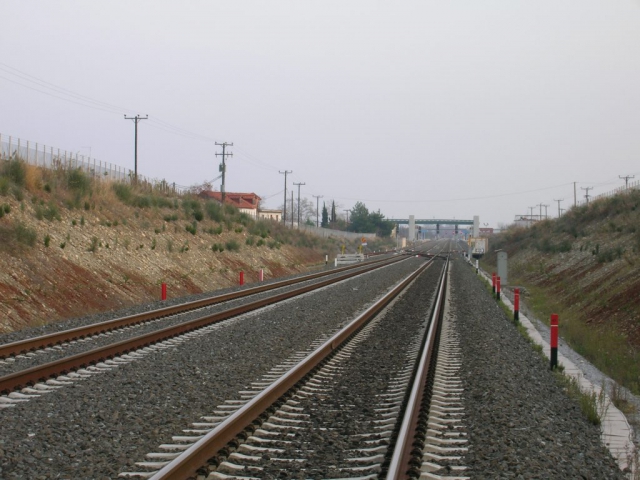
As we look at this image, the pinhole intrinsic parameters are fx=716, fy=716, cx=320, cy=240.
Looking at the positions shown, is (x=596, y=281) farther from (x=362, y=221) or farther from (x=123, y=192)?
(x=362, y=221)

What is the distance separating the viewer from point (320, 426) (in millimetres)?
7594

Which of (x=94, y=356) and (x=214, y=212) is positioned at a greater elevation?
(x=214, y=212)

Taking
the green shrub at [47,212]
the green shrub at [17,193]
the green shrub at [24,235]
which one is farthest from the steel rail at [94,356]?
the green shrub at [17,193]

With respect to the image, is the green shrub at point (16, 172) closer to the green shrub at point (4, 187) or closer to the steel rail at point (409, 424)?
the green shrub at point (4, 187)

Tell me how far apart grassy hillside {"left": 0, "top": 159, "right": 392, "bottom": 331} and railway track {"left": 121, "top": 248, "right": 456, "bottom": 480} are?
29.6ft

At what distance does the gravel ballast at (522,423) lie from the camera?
6.44 m

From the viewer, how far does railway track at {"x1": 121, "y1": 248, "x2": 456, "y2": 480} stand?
6.05m

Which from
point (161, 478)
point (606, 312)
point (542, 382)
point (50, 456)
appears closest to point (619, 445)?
point (542, 382)

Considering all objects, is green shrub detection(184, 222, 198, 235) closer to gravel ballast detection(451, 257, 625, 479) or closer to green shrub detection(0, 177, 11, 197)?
green shrub detection(0, 177, 11, 197)

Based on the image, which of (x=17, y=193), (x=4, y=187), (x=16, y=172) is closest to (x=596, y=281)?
(x=17, y=193)

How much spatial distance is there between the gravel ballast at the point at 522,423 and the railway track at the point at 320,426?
17.3 inches

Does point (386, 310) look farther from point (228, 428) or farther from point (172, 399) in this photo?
point (228, 428)

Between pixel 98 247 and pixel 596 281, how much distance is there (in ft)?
60.6

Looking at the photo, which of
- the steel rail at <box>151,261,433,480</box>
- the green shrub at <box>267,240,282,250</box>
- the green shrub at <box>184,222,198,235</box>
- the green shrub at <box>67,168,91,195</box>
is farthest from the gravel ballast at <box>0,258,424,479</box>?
the green shrub at <box>267,240,282,250</box>
